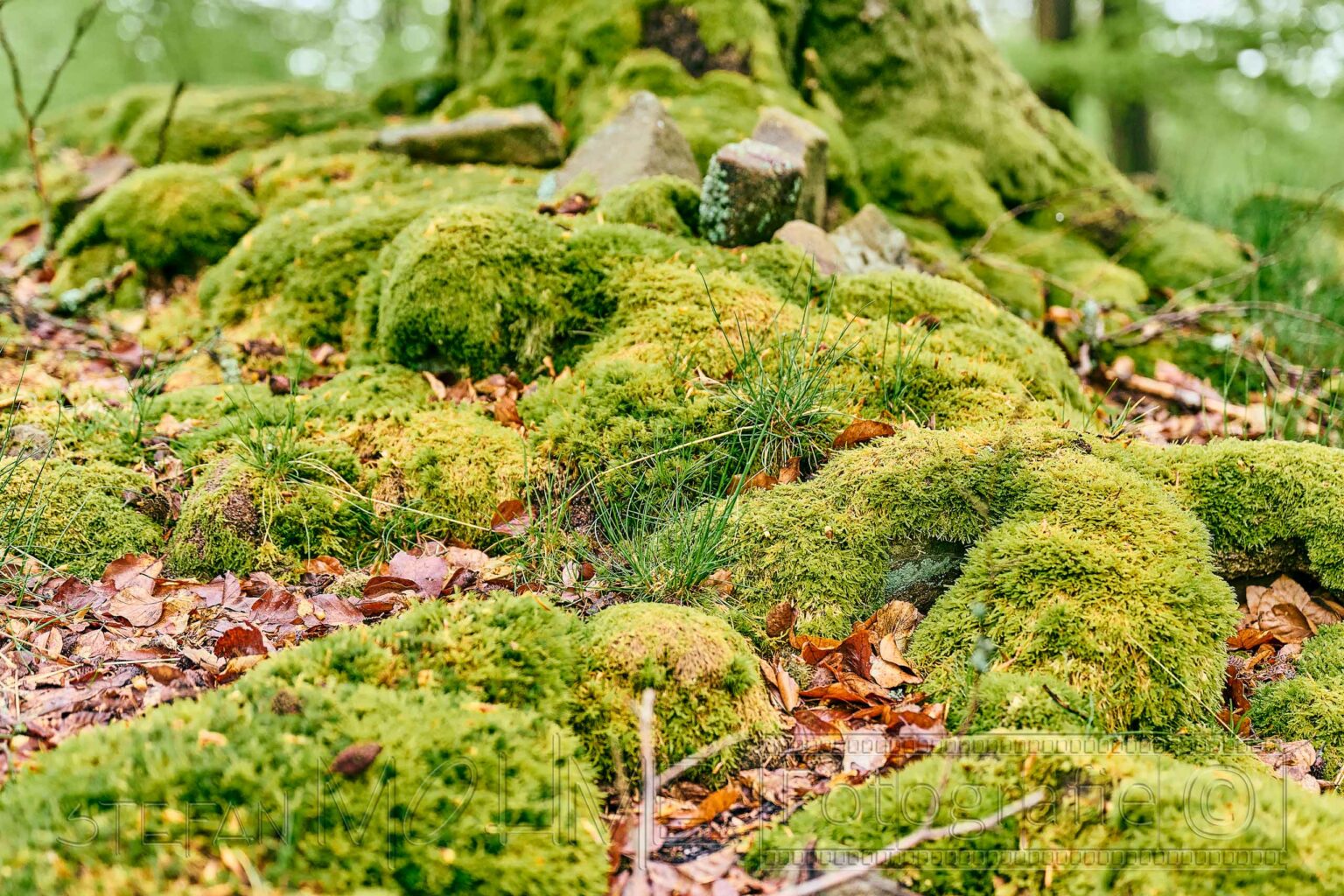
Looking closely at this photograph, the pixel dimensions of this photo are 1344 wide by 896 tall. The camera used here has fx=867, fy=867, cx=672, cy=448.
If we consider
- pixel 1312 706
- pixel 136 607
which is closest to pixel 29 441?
pixel 136 607

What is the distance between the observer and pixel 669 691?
86.3 inches

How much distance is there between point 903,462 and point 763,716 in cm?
98

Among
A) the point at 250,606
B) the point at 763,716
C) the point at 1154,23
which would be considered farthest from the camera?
the point at 1154,23

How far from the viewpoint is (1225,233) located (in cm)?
586

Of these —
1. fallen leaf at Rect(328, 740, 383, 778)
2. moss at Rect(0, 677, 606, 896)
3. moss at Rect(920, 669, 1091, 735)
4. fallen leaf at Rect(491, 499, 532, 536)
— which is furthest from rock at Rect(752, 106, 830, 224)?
fallen leaf at Rect(328, 740, 383, 778)

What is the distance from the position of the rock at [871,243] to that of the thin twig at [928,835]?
2890mm

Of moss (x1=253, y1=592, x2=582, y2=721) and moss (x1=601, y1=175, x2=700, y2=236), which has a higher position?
moss (x1=601, y1=175, x2=700, y2=236)

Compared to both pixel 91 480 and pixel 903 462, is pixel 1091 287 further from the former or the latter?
pixel 91 480

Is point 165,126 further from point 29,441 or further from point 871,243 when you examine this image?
point 871,243

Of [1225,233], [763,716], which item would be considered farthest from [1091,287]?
[763,716]

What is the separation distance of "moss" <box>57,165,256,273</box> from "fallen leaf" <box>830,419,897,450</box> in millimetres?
3817

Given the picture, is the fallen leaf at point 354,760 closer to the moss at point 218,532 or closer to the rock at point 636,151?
the moss at point 218,532

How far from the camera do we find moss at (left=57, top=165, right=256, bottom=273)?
16.1ft

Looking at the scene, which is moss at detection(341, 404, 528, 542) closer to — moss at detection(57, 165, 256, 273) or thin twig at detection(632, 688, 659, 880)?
thin twig at detection(632, 688, 659, 880)
